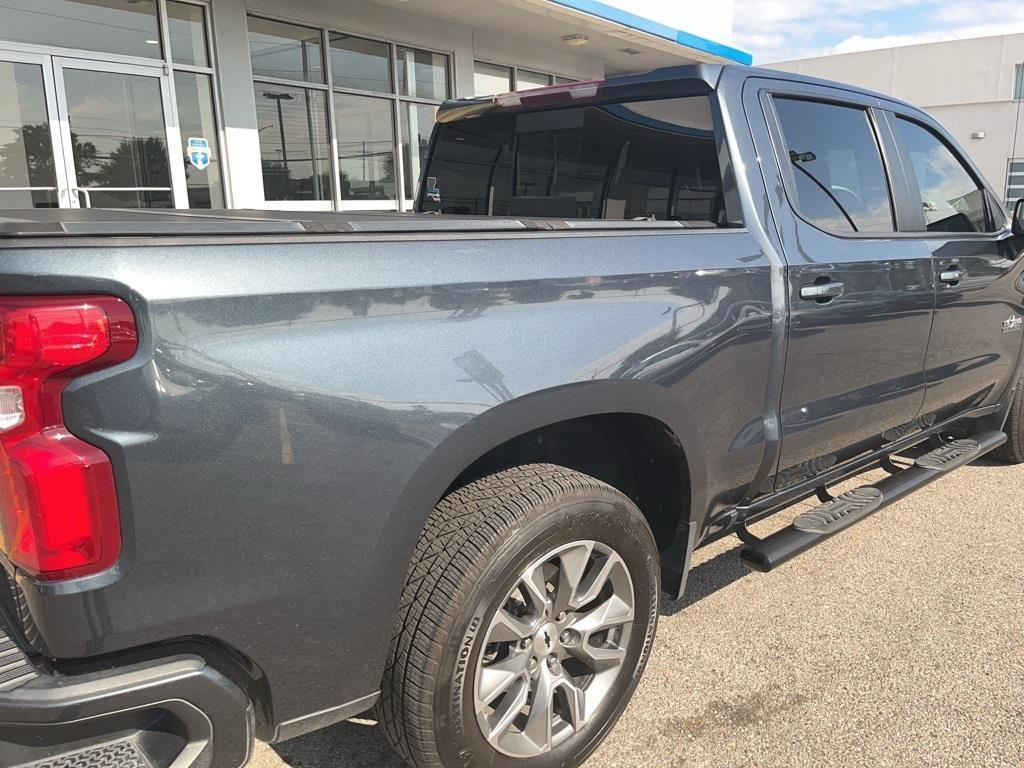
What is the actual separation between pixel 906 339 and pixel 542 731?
7.27 ft

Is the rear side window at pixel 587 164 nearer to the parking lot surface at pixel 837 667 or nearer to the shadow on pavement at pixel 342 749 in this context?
the parking lot surface at pixel 837 667

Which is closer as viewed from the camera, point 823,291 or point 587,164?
point 823,291

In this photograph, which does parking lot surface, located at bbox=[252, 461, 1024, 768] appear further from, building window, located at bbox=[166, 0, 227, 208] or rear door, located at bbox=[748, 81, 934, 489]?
building window, located at bbox=[166, 0, 227, 208]

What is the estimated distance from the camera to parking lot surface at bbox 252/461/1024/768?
2.35 m

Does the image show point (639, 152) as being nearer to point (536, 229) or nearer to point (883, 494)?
point (536, 229)

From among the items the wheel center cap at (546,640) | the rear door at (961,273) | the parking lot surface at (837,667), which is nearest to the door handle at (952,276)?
the rear door at (961,273)

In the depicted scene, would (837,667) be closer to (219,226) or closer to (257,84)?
(219,226)

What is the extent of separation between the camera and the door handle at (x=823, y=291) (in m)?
2.68

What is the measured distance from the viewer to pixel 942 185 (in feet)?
12.4

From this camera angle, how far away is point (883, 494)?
3.26 m

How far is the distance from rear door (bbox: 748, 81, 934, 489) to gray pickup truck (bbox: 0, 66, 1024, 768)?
2 cm

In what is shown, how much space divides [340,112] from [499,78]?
345 cm

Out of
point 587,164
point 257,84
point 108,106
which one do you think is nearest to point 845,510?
point 587,164

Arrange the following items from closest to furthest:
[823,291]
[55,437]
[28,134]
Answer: [55,437] < [823,291] < [28,134]
